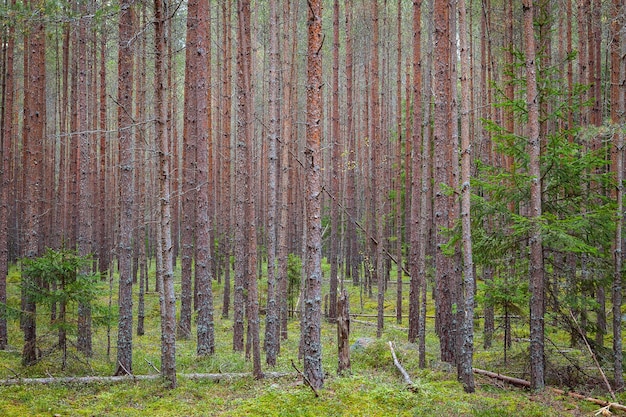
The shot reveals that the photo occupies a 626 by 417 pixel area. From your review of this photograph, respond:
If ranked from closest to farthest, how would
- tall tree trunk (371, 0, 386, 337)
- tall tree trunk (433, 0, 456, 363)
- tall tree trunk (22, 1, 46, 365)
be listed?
tall tree trunk (433, 0, 456, 363) → tall tree trunk (22, 1, 46, 365) → tall tree trunk (371, 0, 386, 337)

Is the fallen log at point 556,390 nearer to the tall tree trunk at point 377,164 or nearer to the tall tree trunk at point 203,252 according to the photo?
the tall tree trunk at point 377,164

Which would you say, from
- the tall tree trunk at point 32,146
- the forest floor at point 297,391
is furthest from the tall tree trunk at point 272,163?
the tall tree trunk at point 32,146

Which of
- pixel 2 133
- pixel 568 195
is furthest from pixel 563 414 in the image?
pixel 2 133

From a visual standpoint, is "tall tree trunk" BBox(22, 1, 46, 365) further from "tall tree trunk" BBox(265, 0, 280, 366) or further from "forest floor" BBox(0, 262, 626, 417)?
"tall tree trunk" BBox(265, 0, 280, 366)

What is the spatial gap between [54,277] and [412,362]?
742 centimetres

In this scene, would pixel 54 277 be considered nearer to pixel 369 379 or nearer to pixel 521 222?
pixel 369 379

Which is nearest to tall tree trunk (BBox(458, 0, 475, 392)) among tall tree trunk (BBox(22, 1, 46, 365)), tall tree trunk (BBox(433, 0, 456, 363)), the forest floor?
the forest floor

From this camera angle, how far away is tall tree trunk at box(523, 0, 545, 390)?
8.63 m

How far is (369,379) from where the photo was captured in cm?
905

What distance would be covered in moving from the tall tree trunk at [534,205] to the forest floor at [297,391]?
0.65 meters

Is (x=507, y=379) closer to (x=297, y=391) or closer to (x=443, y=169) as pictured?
(x=443, y=169)

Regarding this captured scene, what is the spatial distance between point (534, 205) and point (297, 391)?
4914mm

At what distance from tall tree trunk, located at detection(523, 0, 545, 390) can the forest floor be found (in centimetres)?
65

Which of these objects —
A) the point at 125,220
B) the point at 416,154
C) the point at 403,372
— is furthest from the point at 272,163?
the point at 416,154
